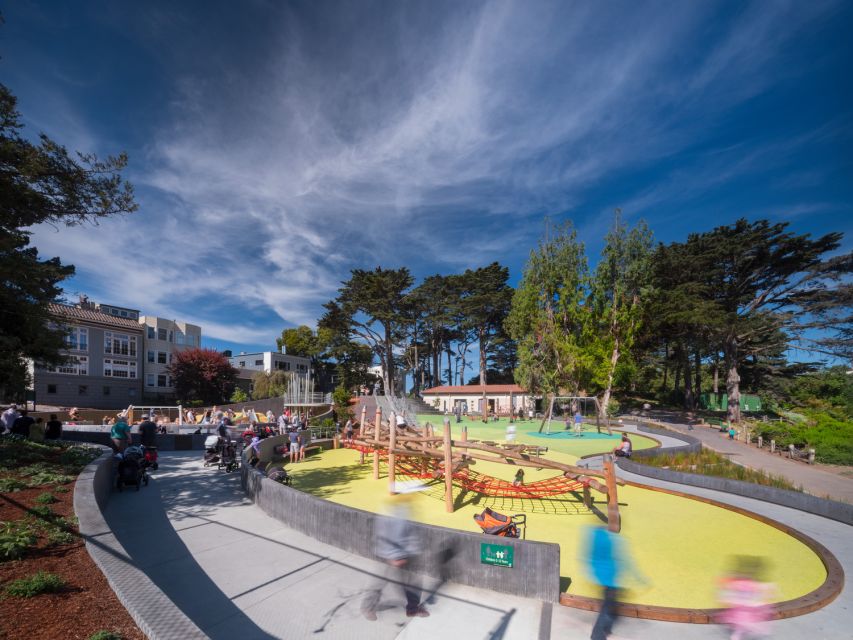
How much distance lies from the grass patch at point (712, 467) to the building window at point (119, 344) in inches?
1863

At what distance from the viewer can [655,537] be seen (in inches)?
325

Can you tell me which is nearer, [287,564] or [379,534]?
[379,534]

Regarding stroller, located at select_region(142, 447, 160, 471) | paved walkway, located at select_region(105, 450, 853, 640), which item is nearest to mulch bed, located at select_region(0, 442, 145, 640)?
paved walkway, located at select_region(105, 450, 853, 640)

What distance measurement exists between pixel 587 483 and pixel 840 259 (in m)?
36.2

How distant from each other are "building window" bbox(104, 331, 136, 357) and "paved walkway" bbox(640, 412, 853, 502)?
5091cm

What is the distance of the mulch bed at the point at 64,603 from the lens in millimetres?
3572

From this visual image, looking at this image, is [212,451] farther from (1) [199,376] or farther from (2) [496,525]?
(1) [199,376]

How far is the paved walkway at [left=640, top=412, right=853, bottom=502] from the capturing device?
1254cm

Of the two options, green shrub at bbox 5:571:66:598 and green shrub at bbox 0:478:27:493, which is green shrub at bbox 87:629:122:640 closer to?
green shrub at bbox 5:571:66:598

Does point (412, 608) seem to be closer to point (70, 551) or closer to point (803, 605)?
point (70, 551)

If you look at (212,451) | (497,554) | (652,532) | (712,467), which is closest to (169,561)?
(497,554)

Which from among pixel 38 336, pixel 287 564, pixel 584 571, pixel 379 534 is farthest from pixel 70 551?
pixel 38 336

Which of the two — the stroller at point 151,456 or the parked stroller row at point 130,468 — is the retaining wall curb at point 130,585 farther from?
the stroller at point 151,456

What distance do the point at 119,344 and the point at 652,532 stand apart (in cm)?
4925
